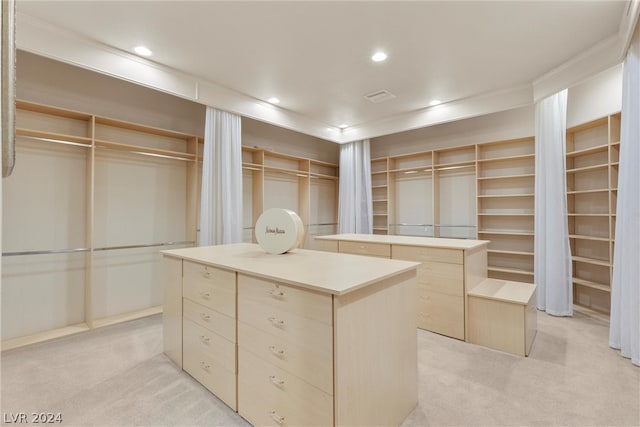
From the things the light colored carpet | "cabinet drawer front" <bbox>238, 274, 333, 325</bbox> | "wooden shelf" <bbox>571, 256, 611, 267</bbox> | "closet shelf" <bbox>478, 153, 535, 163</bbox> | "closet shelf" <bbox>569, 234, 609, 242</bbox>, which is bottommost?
the light colored carpet

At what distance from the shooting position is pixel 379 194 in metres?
5.96

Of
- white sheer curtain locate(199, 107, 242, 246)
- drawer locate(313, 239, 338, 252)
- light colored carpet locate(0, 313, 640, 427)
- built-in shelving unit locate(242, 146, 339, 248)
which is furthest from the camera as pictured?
built-in shelving unit locate(242, 146, 339, 248)

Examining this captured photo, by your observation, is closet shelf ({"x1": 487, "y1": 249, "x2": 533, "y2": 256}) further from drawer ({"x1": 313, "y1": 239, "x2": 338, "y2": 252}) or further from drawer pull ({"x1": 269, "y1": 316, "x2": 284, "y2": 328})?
drawer pull ({"x1": 269, "y1": 316, "x2": 284, "y2": 328})

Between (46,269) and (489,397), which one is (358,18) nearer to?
(489,397)

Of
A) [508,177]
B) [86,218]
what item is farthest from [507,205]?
[86,218]

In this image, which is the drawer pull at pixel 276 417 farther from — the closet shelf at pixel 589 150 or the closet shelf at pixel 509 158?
the closet shelf at pixel 509 158

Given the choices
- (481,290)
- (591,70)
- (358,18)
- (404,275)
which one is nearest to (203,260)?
(404,275)

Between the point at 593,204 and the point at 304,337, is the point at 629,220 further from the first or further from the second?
the point at 304,337

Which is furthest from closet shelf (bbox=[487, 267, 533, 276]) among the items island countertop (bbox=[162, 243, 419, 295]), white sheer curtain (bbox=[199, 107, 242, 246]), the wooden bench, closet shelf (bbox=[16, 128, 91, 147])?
closet shelf (bbox=[16, 128, 91, 147])

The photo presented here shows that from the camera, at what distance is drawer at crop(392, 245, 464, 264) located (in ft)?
9.15

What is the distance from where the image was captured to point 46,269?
296 centimetres

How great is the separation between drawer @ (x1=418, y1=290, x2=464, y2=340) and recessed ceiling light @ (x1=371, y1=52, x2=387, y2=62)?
7.34 feet

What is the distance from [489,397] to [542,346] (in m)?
1.05

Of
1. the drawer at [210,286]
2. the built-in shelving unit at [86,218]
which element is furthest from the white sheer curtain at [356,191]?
the drawer at [210,286]
